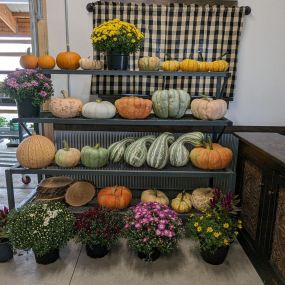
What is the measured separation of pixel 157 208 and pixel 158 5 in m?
1.85

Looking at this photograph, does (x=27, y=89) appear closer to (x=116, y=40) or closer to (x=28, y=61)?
(x=28, y=61)

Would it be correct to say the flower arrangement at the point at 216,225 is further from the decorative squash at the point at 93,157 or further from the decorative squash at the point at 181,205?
the decorative squash at the point at 93,157

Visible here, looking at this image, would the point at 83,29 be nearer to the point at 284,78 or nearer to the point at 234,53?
the point at 234,53

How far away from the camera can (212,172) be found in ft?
7.38

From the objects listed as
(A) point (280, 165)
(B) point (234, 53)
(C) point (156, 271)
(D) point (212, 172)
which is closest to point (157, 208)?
(C) point (156, 271)

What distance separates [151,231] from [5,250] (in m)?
1.05

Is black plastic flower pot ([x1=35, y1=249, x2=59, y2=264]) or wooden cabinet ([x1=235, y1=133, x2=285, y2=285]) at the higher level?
wooden cabinet ([x1=235, y1=133, x2=285, y2=285])

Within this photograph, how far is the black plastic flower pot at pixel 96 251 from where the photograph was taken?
1962 millimetres

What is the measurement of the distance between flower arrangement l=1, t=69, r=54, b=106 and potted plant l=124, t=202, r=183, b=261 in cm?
119

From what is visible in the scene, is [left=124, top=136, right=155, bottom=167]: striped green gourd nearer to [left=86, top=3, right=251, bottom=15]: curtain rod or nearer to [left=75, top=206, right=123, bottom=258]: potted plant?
[left=75, top=206, right=123, bottom=258]: potted plant

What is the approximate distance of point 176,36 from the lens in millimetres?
2605

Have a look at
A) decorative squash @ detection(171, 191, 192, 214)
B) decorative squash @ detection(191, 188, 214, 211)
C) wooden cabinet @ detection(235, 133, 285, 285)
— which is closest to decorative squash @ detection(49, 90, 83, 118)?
decorative squash @ detection(171, 191, 192, 214)

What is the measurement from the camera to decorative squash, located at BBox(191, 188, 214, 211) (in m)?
2.35

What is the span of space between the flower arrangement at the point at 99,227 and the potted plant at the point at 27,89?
98cm
